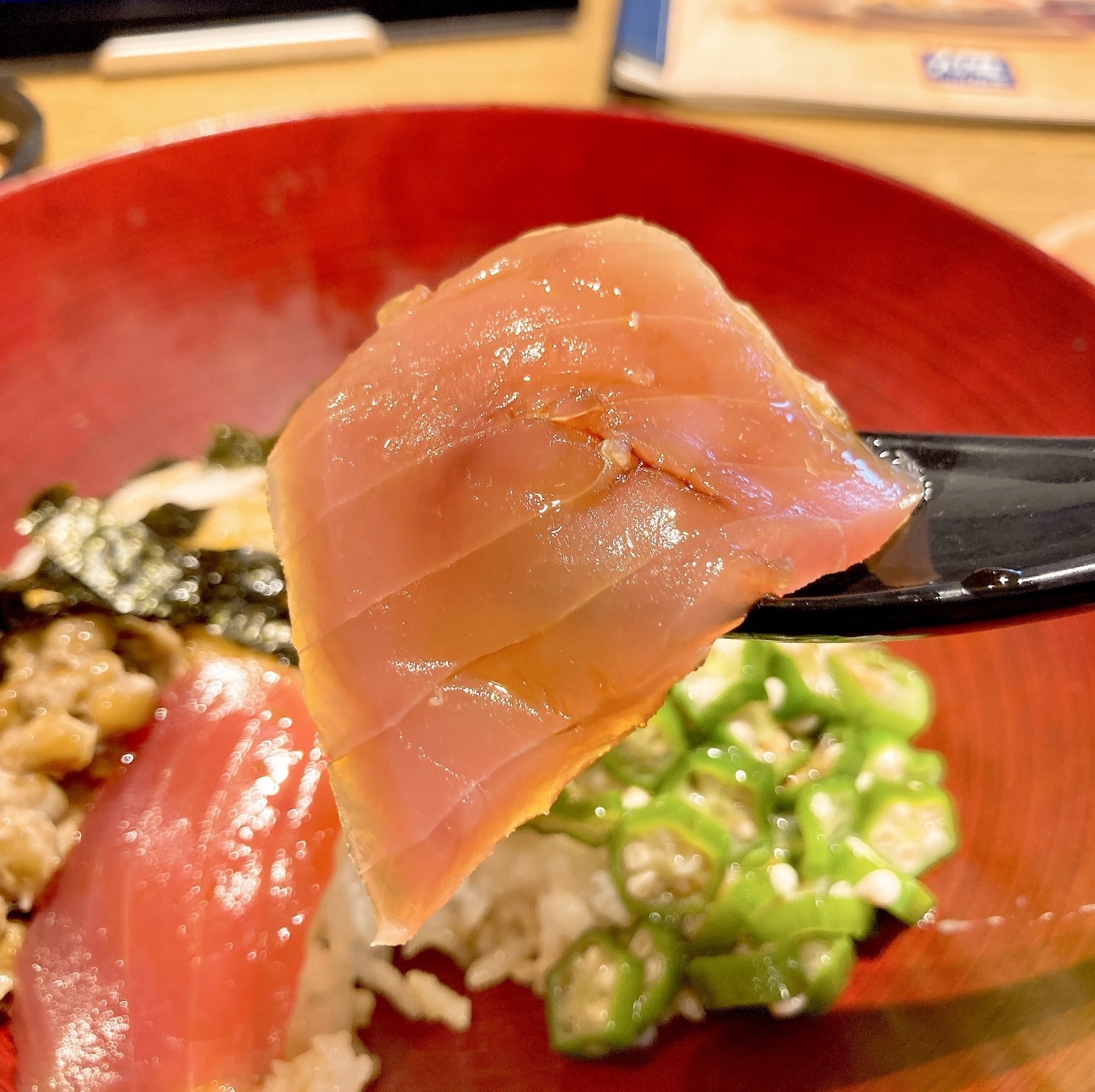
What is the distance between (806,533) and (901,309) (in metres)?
1.31

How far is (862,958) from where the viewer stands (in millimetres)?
1573

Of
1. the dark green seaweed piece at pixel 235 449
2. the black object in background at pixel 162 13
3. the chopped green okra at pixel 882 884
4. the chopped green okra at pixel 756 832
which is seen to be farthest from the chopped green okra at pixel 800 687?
the black object in background at pixel 162 13

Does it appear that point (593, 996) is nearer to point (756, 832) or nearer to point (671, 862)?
point (671, 862)

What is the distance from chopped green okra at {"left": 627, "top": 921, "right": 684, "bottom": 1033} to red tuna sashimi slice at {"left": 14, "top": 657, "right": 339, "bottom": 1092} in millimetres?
583

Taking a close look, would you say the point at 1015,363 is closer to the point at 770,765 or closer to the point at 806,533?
the point at 770,765

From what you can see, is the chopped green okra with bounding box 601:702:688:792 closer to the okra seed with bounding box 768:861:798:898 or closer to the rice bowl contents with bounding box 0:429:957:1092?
the rice bowl contents with bounding box 0:429:957:1092

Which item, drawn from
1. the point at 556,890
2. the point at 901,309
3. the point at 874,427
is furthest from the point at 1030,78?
the point at 556,890

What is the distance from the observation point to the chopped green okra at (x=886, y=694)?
181 centimetres

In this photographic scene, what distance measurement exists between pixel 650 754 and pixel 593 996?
486mm

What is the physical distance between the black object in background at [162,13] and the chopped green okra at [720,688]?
3.27m

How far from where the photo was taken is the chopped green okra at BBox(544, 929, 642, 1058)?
4.86 feet

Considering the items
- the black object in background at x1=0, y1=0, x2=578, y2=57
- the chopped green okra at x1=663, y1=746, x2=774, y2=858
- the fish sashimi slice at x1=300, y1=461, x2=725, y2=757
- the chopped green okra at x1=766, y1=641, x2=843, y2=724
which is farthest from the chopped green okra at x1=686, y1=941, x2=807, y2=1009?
the black object in background at x1=0, y1=0, x2=578, y2=57

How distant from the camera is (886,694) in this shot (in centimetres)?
182

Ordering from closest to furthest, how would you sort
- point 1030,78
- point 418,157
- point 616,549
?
point 616,549, point 418,157, point 1030,78
